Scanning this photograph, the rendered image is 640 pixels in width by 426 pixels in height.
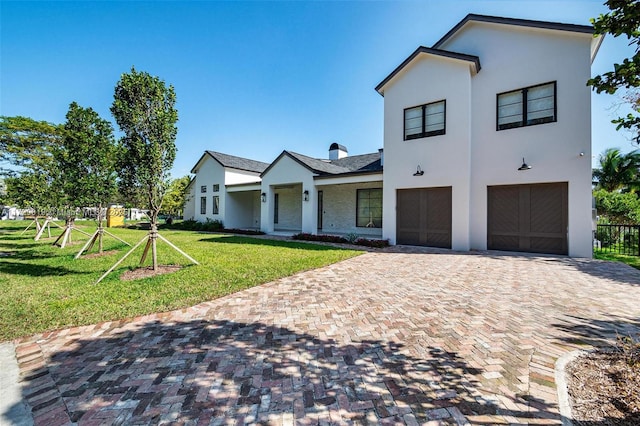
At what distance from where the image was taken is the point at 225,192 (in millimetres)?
21656

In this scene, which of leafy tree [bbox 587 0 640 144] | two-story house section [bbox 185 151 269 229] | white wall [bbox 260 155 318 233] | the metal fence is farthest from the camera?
two-story house section [bbox 185 151 269 229]

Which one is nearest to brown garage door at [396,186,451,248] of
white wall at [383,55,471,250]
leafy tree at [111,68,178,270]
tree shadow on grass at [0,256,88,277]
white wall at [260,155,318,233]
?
white wall at [383,55,471,250]

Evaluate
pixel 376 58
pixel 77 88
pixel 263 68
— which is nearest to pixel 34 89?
pixel 77 88

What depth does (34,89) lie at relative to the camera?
45.8ft

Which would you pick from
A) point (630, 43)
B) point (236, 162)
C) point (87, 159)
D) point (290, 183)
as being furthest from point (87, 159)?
point (236, 162)

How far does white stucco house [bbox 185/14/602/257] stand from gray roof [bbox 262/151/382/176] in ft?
6.81

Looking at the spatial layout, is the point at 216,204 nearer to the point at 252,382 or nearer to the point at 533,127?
the point at 533,127

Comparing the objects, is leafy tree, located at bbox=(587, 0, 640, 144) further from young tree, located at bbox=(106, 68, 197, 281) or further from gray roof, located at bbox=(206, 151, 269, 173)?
gray roof, located at bbox=(206, 151, 269, 173)

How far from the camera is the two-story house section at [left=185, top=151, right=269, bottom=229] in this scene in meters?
21.8

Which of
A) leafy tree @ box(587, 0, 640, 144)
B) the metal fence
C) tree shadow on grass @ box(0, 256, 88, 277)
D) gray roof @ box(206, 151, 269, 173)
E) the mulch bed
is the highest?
gray roof @ box(206, 151, 269, 173)

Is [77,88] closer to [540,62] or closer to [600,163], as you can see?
[540,62]

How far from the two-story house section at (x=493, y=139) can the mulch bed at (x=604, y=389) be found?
885 centimetres

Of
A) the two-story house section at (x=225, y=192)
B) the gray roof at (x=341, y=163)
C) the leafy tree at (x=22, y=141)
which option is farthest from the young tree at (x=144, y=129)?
the leafy tree at (x=22, y=141)

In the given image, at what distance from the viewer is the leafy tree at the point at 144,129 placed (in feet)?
23.2
